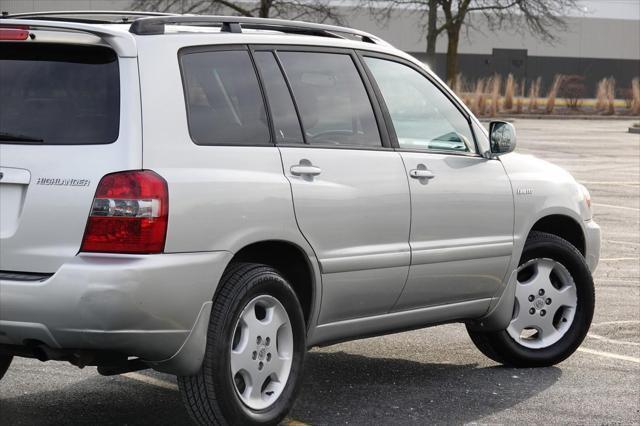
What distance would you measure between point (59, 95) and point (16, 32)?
1.10 ft

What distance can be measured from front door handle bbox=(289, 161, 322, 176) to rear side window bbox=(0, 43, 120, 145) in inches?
37.0

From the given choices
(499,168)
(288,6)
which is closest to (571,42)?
(288,6)

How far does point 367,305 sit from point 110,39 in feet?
6.07

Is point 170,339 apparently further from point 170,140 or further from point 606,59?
point 606,59

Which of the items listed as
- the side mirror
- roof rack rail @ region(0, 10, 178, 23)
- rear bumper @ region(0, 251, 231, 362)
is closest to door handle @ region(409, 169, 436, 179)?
the side mirror

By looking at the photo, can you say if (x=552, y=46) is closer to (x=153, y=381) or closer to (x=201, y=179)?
(x=153, y=381)

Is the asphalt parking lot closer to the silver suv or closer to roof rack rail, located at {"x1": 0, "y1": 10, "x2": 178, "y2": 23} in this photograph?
the silver suv

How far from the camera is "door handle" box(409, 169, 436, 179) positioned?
6.71 meters

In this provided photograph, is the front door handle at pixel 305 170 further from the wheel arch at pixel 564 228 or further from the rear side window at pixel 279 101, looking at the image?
the wheel arch at pixel 564 228

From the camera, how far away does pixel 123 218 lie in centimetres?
530

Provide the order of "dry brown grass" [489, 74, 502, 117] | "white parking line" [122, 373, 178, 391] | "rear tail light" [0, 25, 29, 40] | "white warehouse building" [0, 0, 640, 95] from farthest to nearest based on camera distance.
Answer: "white warehouse building" [0, 0, 640, 95]
"dry brown grass" [489, 74, 502, 117]
"white parking line" [122, 373, 178, 391]
"rear tail light" [0, 25, 29, 40]

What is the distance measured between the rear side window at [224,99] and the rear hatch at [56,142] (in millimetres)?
334

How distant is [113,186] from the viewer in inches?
209

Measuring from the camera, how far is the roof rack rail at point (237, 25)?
18.6 feet
